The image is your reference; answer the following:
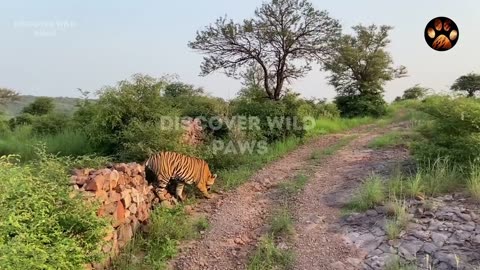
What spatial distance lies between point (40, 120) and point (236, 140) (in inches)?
249

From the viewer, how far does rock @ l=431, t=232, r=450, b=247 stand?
4.55 m

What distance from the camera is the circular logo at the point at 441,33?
619cm

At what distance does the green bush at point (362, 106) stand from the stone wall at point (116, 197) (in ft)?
52.0

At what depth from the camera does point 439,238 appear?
4.64m

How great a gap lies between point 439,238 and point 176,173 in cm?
379

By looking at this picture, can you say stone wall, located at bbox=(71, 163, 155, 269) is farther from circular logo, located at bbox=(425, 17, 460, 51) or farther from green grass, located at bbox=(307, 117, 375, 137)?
green grass, located at bbox=(307, 117, 375, 137)

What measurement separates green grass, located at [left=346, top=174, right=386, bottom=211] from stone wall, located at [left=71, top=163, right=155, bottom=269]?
115 inches

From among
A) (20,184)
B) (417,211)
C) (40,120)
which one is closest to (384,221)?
(417,211)

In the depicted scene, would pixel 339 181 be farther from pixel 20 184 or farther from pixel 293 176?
pixel 20 184

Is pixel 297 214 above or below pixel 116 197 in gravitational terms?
below

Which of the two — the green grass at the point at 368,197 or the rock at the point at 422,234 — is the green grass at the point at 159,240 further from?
the rock at the point at 422,234

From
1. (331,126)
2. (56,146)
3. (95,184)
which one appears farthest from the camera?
(331,126)

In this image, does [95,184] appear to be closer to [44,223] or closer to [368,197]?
[44,223]

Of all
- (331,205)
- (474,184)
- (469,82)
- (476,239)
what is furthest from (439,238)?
(469,82)
